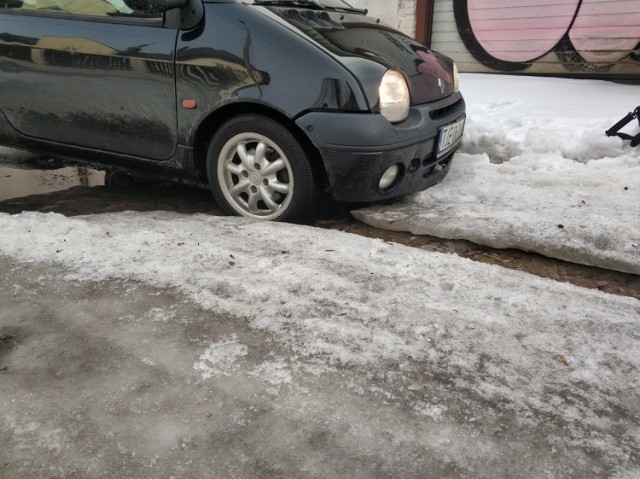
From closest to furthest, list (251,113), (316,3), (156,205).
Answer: (251,113) < (316,3) < (156,205)

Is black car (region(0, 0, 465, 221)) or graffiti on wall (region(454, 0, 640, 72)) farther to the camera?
graffiti on wall (region(454, 0, 640, 72))

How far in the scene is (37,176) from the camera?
4012 millimetres

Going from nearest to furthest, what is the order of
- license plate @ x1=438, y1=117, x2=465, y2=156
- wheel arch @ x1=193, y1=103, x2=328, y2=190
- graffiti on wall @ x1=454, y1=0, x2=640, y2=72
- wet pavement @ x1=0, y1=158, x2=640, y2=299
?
wet pavement @ x1=0, y1=158, x2=640, y2=299, wheel arch @ x1=193, y1=103, x2=328, y2=190, license plate @ x1=438, y1=117, x2=465, y2=156, graffiti on wall @ x1=454, y1=0, x2=640, y2=72

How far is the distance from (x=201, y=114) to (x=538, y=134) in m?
3.03

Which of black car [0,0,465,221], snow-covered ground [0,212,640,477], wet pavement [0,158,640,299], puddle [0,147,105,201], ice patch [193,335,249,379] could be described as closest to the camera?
snow-covered ground [0,212,640,477]

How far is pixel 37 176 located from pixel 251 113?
224 cm

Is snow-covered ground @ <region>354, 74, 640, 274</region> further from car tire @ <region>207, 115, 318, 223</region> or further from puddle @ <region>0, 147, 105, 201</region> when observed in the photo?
puddle @ <region>0, 147, 105, 201</region>

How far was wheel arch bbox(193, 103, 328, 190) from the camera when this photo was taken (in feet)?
9.14

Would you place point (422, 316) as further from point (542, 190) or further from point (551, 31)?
point (551, 31)

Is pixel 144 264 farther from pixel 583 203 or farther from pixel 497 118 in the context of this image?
pixel 497 118

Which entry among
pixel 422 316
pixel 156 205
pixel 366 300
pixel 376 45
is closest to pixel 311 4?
pixel 376 45

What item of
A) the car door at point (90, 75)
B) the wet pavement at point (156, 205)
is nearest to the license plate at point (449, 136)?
the wet pavement at point (156, 205)

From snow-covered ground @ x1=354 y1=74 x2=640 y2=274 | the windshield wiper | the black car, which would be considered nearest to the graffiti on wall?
snow-covered ground @ x1=354 y1=74 x2=640 y2=274

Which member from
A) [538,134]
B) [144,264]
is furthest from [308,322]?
[538,134]
